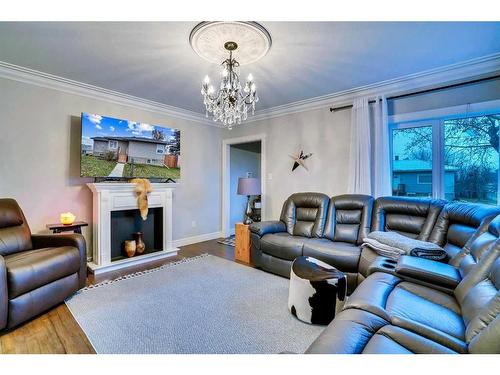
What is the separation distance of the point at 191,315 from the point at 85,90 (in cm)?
331

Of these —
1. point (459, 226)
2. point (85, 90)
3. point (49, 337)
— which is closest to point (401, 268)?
point (459, 226)

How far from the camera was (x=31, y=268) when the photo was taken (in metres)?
2.02

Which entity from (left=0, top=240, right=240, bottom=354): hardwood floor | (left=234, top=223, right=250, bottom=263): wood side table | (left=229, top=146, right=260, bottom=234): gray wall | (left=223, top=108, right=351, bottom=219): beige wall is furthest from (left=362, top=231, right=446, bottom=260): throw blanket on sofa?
(left=229, top=146, right=260, bottom=234): gray wall

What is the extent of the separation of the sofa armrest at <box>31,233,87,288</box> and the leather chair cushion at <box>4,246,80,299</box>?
2.3 inches

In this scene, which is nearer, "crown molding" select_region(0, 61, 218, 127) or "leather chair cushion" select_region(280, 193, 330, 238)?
"crown molding" select_region(0, 61, 218, 127)

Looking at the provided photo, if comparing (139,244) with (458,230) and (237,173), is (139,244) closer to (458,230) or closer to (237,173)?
(237,173)

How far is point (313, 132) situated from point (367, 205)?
1566mm

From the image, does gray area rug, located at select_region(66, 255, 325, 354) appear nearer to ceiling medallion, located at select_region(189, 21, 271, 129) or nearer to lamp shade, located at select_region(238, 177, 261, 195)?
lamp shade, located at select_region(238, 177, 261, 195)

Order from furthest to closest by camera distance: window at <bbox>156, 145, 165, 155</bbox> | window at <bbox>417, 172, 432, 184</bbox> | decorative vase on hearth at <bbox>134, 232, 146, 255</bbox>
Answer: window at <bbox>156, 145, 165, 155</bbox> < decorative vase on hearth at <bbox>134, 232, 146, 255</bbox> < window at <bbox>417, 172, 432, 184</bbox>

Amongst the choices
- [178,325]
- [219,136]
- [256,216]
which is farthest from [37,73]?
[256,216]

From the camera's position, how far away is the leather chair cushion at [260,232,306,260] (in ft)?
Result: 9.65

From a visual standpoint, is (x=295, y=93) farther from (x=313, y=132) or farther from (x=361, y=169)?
(x=361, y=169)
